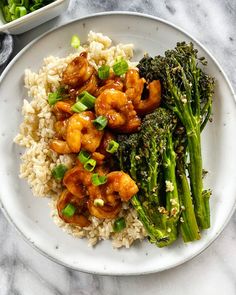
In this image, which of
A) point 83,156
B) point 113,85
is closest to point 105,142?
point 83,156

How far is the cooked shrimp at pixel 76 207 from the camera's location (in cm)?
379

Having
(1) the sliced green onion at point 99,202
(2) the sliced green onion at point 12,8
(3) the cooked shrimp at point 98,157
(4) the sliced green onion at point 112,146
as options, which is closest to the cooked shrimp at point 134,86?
(4) the sliced green onion at point 112,146

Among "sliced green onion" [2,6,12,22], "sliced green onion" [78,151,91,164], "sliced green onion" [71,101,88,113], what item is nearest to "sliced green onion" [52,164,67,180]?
"sliced green onion" [78,151,91,164]

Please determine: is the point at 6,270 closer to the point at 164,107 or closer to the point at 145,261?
the point at 145,261

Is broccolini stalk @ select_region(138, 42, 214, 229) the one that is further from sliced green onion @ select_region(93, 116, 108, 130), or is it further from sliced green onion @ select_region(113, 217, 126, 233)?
sliced green onion @ select_region(113, 217, 126, 233)

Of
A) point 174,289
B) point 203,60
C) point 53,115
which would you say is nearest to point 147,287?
point 174,289

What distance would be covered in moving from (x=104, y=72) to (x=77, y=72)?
220 millimetres

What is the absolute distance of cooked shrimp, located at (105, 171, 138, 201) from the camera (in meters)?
3.48

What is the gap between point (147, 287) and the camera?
4.20m

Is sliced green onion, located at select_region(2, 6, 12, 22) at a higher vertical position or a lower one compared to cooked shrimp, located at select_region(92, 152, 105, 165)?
higher

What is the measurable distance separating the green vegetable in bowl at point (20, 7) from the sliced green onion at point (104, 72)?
0.71 m

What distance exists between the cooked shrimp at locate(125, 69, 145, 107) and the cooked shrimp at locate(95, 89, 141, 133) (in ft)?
0.19

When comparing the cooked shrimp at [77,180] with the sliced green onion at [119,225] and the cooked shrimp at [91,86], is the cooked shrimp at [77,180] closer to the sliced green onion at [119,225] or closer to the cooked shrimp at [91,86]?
the sliced green onion at [119,225]

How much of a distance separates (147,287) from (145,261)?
0.38 meters
